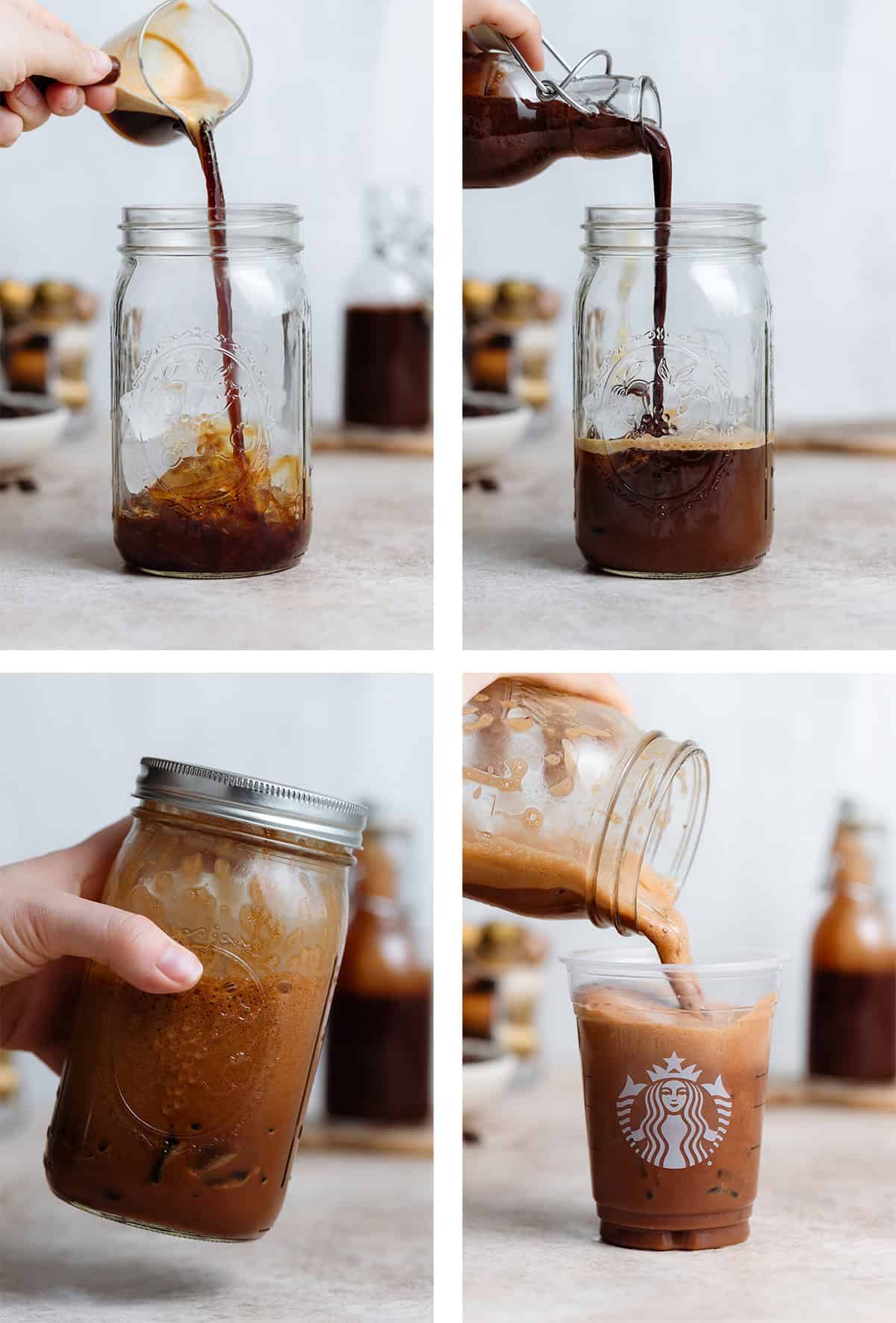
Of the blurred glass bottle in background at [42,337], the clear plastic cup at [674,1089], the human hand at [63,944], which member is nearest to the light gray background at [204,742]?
the blurred glass bottle in background at [42,337]

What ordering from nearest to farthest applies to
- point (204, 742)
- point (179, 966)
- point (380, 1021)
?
point (179, 966)
point (380, 1021)
point (204, 742)

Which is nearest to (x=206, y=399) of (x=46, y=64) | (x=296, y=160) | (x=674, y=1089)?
(x=46, y=64)

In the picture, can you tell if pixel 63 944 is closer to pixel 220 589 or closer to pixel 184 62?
pixel 220 589

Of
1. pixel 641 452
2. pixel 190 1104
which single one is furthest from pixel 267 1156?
pixel 641 452

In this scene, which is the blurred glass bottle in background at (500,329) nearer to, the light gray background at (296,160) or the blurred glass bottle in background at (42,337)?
the light gray background at (296,160)

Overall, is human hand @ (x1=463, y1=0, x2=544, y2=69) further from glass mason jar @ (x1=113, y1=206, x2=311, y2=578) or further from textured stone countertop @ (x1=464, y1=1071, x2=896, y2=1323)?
textured stone countertop @ (x1=464, y1=1071, x2=896, y2=1323)

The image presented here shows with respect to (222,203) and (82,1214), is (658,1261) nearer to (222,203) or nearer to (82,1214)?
(82,1214)

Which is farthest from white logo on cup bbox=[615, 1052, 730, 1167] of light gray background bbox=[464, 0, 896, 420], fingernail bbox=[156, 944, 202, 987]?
light gray background bbox=[464, 0, 896, 420]
